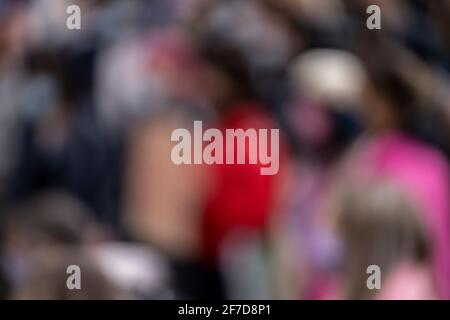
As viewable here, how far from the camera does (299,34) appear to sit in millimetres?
2922

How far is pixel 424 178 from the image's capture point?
293 centimetres

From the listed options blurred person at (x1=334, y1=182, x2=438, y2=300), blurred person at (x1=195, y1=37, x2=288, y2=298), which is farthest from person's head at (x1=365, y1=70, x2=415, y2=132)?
blurred person at (x1=195, y1=37, x2=288, y2=298)

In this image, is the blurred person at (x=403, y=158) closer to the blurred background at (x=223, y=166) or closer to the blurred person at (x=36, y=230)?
the blurred background at (x=223, y=166)

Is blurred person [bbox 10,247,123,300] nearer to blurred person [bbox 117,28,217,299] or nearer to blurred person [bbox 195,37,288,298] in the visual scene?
blurred person [bbox 117,28,217,299]

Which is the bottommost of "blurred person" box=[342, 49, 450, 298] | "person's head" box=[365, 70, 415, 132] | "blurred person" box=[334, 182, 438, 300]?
"blurred person" box=[334, 182, 438, 300]

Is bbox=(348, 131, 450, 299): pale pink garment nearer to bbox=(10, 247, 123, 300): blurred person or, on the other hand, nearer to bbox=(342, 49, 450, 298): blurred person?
bbox=(342, 49, 450, 298): blurred person

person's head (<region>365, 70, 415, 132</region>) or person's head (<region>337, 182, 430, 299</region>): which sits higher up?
person's head (<region>365, 70, 415, 132</region>)

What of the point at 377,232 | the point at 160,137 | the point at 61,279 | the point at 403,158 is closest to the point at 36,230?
the point at 61,279

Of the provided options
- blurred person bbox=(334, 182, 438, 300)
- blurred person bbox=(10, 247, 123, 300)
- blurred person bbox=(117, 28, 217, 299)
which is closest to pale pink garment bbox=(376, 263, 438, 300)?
blurred person bbox=(334, 182, 438, 300)

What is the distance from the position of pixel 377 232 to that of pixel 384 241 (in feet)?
0.17

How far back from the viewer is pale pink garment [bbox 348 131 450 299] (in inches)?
115
